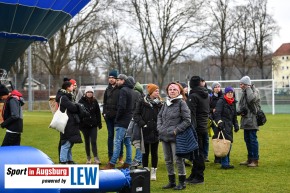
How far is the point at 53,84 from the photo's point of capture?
4881 cm

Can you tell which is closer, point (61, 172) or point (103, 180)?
Answer: point (61, 172)

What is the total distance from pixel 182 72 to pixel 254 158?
153ft

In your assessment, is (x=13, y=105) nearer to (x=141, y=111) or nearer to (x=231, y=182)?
(x=141, y=111)

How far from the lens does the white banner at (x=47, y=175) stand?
5395 mm

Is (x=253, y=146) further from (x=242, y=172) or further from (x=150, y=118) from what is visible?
(x=150, y=118)

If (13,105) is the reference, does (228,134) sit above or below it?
below

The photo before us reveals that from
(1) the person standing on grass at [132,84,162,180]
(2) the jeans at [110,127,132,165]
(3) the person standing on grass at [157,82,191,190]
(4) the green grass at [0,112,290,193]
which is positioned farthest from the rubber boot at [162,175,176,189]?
(2) the jeans at [110,127,132,165]

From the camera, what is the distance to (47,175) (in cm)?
545

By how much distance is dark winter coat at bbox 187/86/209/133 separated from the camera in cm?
897

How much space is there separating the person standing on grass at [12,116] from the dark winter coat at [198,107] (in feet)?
9.68

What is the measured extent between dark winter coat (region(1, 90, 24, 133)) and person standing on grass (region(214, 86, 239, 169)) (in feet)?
12.4

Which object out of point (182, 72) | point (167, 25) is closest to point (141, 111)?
point (167, 25)

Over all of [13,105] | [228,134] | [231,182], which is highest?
[13,105]

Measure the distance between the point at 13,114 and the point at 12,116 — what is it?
40 mm
